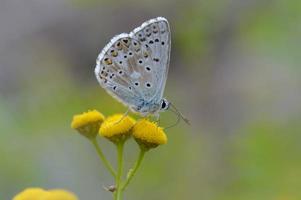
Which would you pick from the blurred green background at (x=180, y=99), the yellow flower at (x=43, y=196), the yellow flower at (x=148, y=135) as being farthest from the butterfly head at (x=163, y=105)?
the blurred green background at (x=180, y=99)

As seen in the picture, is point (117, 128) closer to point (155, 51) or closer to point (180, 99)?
point (155, 51)

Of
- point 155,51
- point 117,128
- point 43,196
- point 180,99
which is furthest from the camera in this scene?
point 180,99

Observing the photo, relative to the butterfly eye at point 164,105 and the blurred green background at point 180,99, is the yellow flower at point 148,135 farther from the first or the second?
the blurred green background at point 180,99

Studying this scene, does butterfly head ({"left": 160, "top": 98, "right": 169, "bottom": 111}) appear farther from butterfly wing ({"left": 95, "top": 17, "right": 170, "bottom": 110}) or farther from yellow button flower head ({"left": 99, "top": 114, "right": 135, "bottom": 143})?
yellow button flower head ({"left": 99, "top": 114, "right": 135, "bottom": 143})

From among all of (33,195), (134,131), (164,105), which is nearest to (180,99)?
(164,105)

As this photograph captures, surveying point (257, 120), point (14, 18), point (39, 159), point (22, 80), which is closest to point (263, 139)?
point (257, 120)

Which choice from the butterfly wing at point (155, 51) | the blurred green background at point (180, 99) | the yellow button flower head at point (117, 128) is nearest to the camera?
the yellow button flower head at point (117, 128)
